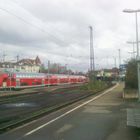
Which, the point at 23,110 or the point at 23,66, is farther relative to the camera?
the point at 23,66

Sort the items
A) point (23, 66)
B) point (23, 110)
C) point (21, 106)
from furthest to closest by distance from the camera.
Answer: point (23, 66)
point (21, 106)
point (23, 110)

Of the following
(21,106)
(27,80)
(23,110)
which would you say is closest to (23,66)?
(27,80)

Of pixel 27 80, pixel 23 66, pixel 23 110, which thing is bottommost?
pixel 23 110

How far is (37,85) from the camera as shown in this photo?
7569cm

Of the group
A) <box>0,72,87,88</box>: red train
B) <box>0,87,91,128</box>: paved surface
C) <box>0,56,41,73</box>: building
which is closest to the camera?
<box>0,87,91,128</box>: paved surface

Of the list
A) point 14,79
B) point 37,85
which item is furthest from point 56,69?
point 14,79

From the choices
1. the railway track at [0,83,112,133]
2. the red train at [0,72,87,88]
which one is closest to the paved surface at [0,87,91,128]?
the railway track at [0,83,112,133]

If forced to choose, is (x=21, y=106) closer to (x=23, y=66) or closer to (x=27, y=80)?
(x=27, y=80)

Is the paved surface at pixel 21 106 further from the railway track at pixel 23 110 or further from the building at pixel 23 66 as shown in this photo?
the building at pixel 23 66

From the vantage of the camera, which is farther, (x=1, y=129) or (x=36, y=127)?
(x=36, y=127)

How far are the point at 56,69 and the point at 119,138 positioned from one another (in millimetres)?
161510

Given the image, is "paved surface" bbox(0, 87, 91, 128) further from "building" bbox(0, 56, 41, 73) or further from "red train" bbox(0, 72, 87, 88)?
"building" bbox(0, 56, 41, 73)

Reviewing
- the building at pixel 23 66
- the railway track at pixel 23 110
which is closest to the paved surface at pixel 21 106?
the railway track at pixel 23 110

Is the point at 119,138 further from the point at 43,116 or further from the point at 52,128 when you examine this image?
the point at 43,116
